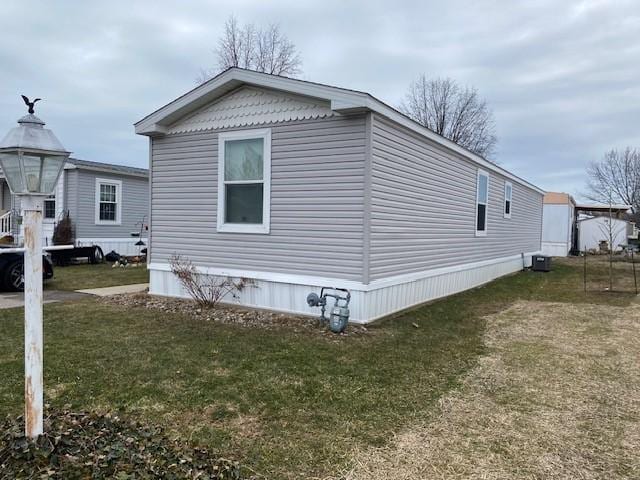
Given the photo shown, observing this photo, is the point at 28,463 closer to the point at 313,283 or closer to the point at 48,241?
the point at 313,283

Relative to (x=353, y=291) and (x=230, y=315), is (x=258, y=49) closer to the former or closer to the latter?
(x=230, y=315)

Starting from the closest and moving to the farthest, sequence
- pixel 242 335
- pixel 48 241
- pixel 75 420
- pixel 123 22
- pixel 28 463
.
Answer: pixel 28 463, pixel 75 420, pixel 242 335, pixel 123 22, pixel 48 241

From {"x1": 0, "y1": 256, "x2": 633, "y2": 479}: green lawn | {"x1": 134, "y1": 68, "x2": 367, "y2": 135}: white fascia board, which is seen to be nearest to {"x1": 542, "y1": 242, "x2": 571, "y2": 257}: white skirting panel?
{"x1": 0, "y1": 256, "x2": 633, "y2": 479}: green lawn

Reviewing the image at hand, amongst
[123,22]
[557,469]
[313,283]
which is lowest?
[557,469]

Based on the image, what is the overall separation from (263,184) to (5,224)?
14.2 m

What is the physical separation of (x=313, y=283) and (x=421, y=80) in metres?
28.5

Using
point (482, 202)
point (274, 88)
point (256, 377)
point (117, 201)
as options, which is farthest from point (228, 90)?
point (117, 201)

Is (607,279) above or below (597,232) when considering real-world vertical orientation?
below

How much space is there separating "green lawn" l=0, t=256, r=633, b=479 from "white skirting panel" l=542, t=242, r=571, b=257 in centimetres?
1829

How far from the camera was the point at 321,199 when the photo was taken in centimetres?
645

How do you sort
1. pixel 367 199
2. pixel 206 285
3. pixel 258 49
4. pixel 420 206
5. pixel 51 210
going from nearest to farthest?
1. pixel 367 199
2. pixel 206 285
3. pixel 420 206
4. pixel 51 210
5. pixel 258 49

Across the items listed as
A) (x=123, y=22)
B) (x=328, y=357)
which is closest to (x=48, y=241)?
(x=123, y=22)

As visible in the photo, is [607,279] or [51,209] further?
[51,209]

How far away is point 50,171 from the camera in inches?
105
